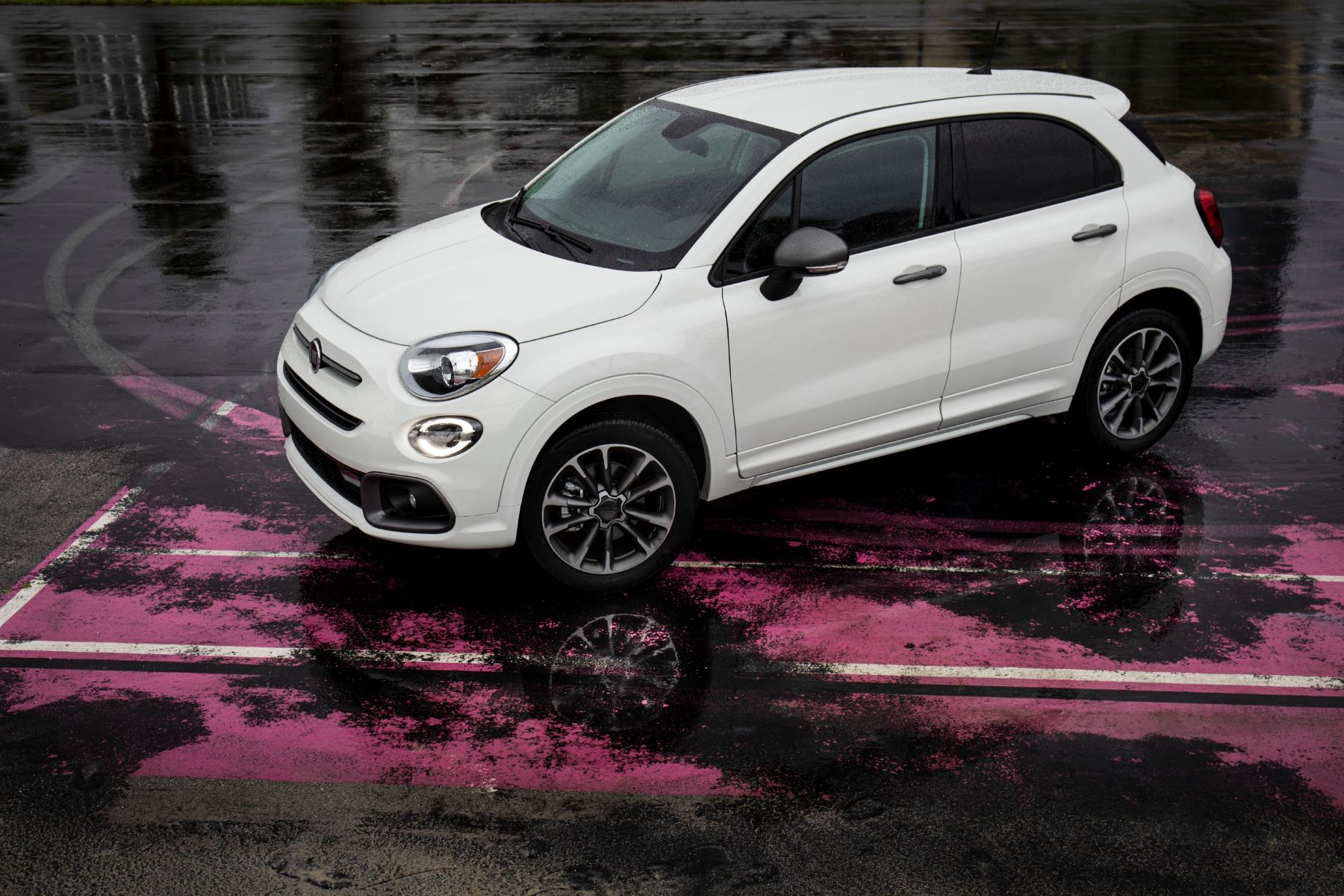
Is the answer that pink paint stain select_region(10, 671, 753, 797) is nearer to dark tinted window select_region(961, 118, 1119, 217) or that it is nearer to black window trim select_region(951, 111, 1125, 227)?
black window trim select_region(951, 111, 1125, 227)

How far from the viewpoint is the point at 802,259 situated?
5.31 m

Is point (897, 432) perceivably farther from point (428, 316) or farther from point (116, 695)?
point (116, 695)

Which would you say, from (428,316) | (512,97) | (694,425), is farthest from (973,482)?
(512,97)

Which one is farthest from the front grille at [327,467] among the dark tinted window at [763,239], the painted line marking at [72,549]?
the dark tinted window at [763,239]

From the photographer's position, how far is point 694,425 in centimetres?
555

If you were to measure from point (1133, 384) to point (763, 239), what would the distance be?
2360 millimetres

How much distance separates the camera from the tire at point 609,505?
17.2 feet

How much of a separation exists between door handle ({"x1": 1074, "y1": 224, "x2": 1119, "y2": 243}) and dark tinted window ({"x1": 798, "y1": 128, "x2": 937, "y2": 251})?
81cm

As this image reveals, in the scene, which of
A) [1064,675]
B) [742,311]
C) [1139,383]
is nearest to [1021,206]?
[1139,383]

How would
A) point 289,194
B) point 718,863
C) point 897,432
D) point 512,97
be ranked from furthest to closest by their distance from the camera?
point 512,97
point 289,194
point 897,432
point 718,863

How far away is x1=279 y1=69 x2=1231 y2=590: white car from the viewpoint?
516 cm

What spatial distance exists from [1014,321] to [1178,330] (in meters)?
1.15

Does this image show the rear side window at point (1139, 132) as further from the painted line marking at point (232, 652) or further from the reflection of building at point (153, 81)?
the reflection of building at point (153, 81)

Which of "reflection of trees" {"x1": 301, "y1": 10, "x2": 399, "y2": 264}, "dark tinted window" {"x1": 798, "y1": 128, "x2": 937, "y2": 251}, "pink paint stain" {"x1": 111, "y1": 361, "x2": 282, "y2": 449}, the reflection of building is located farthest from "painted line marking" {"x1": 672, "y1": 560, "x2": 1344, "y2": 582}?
the reflection of building
